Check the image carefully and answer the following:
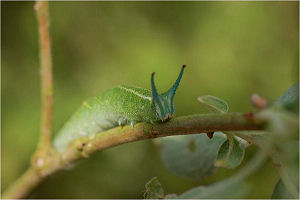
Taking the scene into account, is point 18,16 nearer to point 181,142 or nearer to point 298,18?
point 181,142

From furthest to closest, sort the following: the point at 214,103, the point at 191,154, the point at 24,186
Result: the point at 24,186 → the point at 191,154 → the point at 214,103

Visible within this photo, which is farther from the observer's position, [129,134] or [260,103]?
[129,134]

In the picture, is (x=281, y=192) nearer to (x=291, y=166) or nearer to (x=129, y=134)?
(x=291, y=166)

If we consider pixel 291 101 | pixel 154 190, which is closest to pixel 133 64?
pixel 154 190

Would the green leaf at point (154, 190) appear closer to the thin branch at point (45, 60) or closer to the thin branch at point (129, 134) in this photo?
the thin branch at point (129, 134)

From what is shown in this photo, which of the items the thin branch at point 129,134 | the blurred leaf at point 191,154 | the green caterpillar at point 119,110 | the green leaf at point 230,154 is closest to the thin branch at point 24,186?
the thin branch at point 129,134

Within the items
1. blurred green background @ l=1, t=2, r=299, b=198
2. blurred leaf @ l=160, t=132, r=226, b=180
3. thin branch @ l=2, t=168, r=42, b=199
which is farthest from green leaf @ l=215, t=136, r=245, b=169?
blurred green background @ l=1, t=2, r=299, b=198
